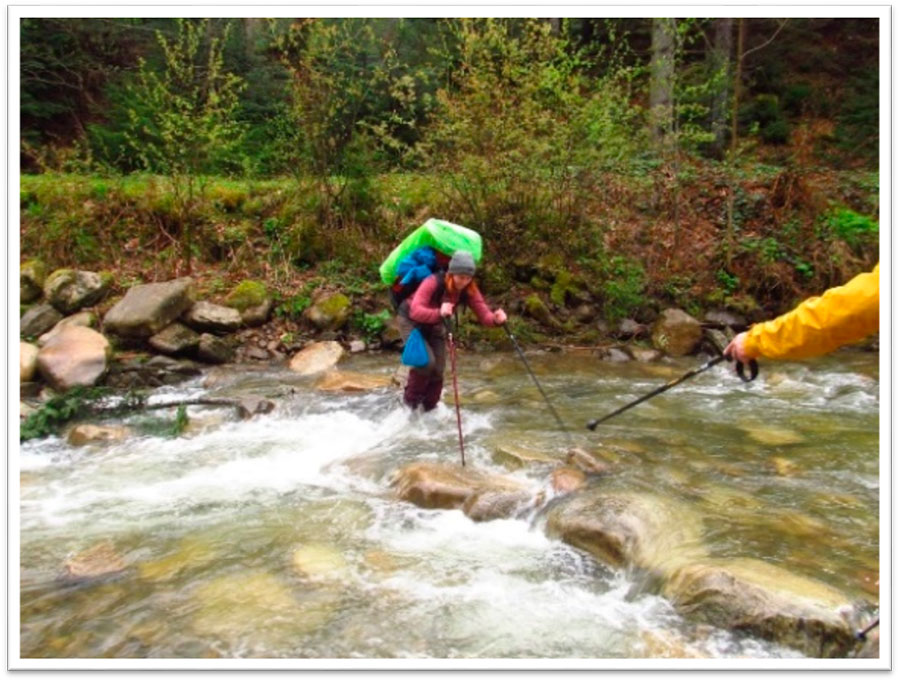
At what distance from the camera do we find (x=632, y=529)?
15.8 ft

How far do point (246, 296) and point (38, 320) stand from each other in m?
2.90

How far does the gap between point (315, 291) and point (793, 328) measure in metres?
9.35

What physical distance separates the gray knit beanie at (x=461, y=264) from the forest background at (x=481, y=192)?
193 inches

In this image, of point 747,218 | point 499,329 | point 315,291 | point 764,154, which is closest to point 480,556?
point 499,329

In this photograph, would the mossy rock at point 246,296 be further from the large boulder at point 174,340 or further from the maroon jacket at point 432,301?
the maroon jacket at point 432,301

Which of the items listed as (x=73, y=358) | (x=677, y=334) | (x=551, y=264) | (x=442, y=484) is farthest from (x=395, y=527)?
(x=551, y=264)

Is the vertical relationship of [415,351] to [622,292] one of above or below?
below

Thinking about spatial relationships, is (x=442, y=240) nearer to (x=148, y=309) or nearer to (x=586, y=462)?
(x=586, y=462)

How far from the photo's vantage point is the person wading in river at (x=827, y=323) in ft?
9.69

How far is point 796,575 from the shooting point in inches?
166

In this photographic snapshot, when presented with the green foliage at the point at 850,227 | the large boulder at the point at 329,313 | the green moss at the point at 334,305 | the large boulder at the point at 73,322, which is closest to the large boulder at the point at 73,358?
the large boulder at the point at 73,322

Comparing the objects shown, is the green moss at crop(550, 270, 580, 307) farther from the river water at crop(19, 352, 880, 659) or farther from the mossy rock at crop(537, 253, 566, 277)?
the river water at crop(19, 352, 880, 659)

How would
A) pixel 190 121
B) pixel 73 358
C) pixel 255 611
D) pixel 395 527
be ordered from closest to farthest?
1. pixel 255 611
2. pixel 395 527
3. pixel 73 358
4. pixel 190 121

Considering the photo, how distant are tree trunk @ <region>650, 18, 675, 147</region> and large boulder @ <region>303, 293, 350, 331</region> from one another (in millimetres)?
5940
